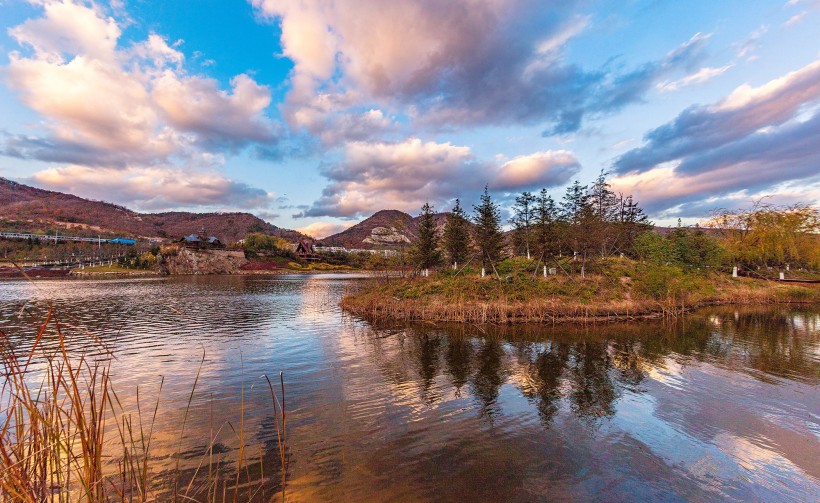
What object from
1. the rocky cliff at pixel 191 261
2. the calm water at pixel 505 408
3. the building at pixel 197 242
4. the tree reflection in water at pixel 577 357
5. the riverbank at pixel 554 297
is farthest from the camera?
the building at pixel 197 242

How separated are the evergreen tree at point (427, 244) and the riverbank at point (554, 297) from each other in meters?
3.90

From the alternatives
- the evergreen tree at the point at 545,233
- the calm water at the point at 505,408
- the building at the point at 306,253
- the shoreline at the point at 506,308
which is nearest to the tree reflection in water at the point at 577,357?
the calm water at the point at 505,408

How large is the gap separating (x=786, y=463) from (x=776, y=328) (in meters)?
23.9

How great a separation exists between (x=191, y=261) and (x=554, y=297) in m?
127

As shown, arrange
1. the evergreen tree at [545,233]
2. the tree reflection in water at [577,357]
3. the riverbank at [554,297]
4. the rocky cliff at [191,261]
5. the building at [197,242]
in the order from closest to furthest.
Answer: the tree reflection in water at [577,357] < the riverbank at [554,297] < the evergreen tree at [545,233] < the rocky cliff at [191,261] < the building at [197,242]

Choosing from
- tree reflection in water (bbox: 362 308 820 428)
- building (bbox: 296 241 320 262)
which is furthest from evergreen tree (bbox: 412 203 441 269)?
building (bbox: 296 241 320 262)

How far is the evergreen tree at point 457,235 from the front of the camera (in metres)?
42.8

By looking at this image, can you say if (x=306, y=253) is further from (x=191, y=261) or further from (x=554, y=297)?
(x=554, y=297)

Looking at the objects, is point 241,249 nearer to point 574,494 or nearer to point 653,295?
point 653,295

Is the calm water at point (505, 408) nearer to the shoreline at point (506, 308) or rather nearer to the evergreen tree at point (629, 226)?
the shoreline at point (506, 308)

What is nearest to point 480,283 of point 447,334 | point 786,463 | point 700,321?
point 447,334

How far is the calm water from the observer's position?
7.94 m

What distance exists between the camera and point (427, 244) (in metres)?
43.1

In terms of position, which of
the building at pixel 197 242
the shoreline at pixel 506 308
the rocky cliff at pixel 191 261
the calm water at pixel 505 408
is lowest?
the calm water at pixel 505 408
